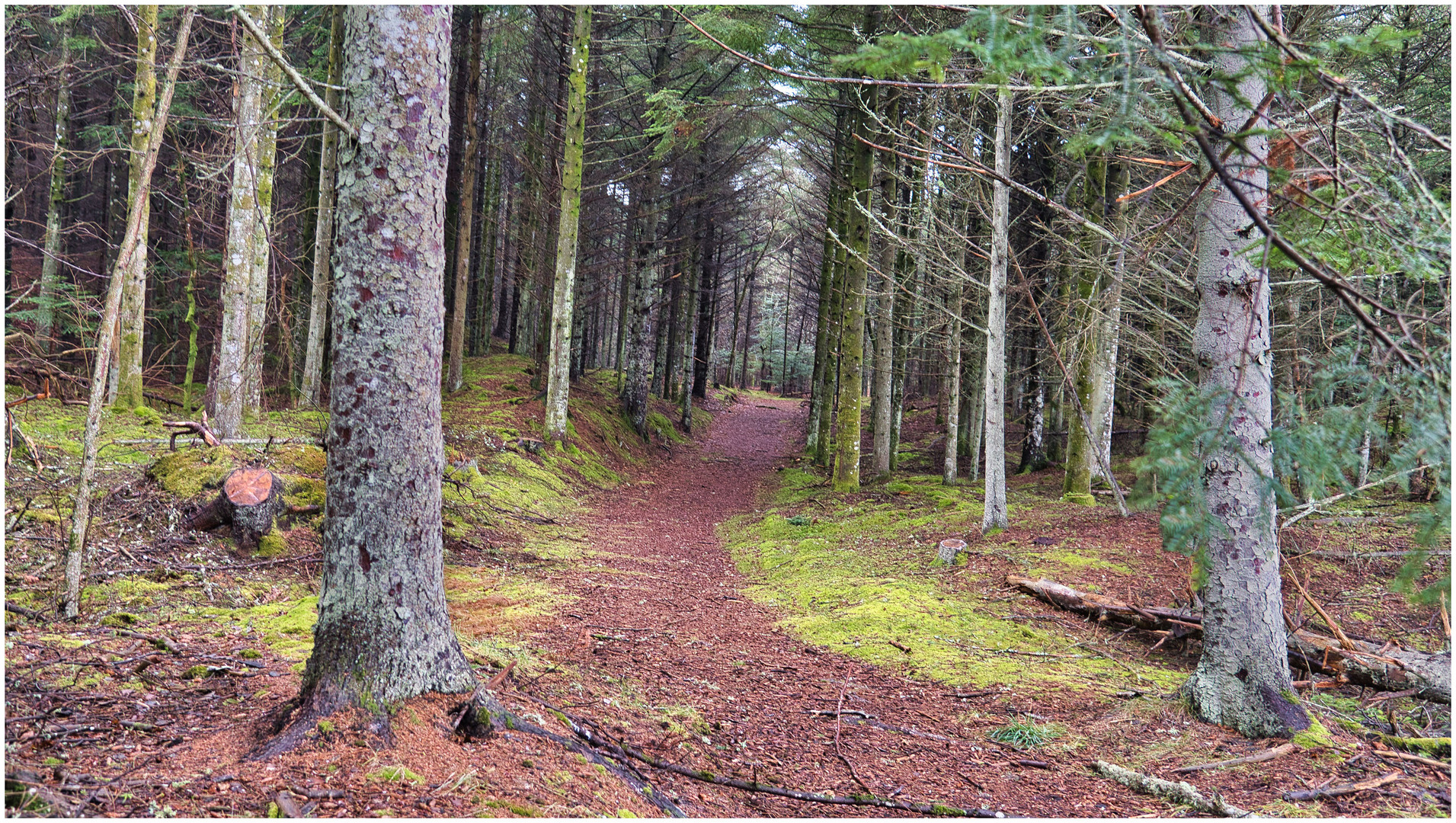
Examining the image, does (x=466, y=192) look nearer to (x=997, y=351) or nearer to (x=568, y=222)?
(x=568, y=222)

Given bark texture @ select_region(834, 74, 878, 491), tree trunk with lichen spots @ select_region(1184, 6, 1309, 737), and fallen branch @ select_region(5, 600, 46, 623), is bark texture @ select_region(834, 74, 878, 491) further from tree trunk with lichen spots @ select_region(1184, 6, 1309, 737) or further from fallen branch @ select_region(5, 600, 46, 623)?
fallen branch @ select_region(5, 600, 46, 623)

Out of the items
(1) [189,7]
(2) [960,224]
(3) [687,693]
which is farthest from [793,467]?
(1) [189,7]

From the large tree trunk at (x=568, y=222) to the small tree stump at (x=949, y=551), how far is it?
26.2ft

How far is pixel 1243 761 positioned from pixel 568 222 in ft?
41.7

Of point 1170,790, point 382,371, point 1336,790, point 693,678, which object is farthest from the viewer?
point 693,678

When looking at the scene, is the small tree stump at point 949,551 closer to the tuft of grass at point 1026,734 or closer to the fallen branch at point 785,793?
the tuft of grass at point 1026,734

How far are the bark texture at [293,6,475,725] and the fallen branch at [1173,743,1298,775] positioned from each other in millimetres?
3855

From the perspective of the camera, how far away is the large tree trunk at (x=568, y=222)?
1368 cm

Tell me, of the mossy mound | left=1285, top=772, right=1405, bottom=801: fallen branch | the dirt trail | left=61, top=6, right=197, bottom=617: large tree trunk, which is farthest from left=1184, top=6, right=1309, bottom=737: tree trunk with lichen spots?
the mossy mound

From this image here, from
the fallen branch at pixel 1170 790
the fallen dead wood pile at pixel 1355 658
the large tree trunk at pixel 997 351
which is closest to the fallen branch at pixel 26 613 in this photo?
the fallen branch at pixel 1170 790

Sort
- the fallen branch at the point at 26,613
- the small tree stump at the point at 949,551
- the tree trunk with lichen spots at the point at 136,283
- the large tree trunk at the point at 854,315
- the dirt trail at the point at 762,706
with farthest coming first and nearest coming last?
the large tree trunk at the point at 854,315 → the tree trunk with lichen spots at the point at 136,283 → the small tree stump at the point at 949,551 → the fallen branch at the point at 26,613 → the dirt trail at the point at 762,706

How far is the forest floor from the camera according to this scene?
9.40ft

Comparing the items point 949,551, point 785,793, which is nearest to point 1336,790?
point 785,793

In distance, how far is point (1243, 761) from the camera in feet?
12.7
